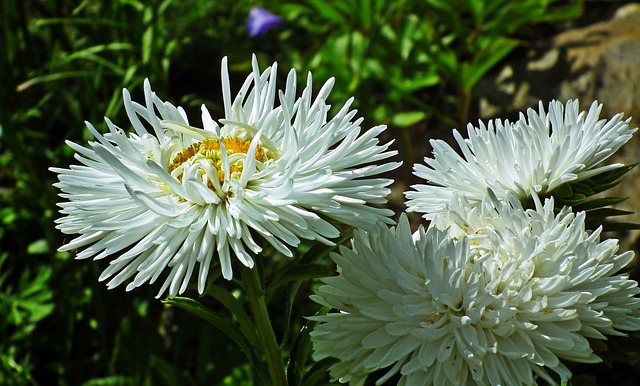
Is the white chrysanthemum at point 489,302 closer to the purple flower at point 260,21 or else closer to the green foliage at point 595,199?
the green foliage at point 595,199

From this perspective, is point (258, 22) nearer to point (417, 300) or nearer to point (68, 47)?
point (68, 47)

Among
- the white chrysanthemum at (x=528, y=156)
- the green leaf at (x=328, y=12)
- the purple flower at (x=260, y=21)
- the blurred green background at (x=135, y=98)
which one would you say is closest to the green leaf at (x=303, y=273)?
the white chrysanthemum at (x=528, y=156)

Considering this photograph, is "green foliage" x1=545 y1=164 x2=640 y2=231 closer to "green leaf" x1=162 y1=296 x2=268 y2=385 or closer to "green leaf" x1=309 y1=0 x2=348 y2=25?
"green leaf" x1=162 y1=296 x2=268 y2=385

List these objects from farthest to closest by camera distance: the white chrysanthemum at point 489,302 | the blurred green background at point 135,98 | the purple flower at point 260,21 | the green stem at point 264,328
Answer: the purple flower at point 260,21
the blurred green background at point 135,98
the green stem at point 264,328
the white chrysanthemum at point 489,302

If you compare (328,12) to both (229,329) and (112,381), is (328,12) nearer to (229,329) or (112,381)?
(112,381)

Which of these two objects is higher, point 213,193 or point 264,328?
point 213,193

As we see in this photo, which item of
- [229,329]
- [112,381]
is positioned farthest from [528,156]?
[112,381]

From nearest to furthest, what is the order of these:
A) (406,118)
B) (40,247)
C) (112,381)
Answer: (112,381) → (40,247) → (406,118)
